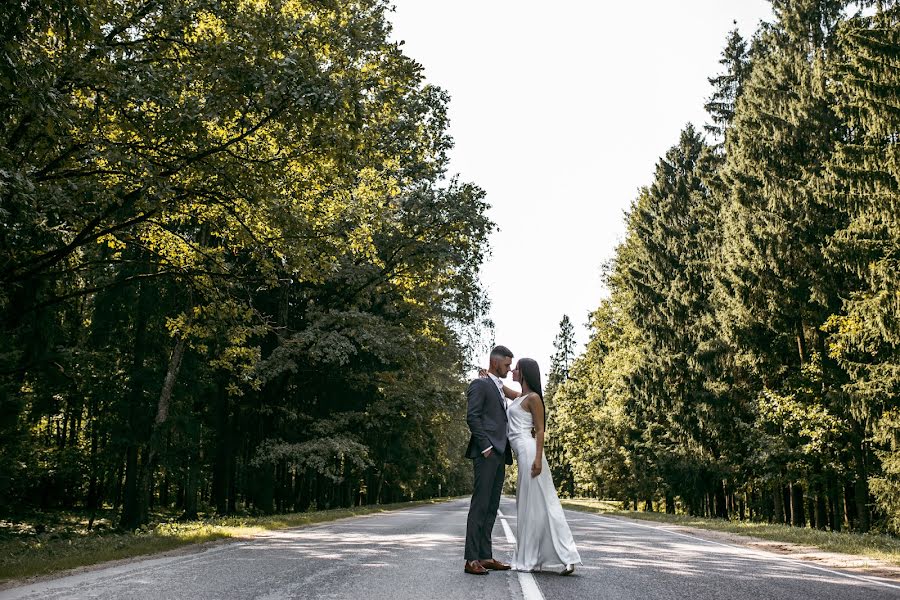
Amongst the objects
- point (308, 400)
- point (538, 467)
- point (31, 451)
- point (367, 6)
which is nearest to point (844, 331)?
point (538, 467)

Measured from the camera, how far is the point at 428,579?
578cm

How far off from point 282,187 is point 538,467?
7270 millimetres

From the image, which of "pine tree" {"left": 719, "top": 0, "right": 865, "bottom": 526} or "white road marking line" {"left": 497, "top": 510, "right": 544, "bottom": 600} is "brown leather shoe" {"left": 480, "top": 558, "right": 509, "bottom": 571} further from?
"pine tree" {"left": 719, "top": 0, "right": 865, "bottom": 526}

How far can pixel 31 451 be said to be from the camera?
92.6 feet

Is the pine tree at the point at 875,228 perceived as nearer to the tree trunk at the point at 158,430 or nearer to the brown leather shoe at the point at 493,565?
the brown leather shoe at the point at 493,565

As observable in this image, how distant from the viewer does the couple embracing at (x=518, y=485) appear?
6.18m

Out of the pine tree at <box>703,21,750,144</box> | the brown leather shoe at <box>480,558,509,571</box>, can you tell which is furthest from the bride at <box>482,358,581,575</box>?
the pine tree at <box>703,21,750,144</box>

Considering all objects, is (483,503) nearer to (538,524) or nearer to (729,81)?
(538,524)

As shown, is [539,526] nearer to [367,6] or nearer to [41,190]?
[41,190]

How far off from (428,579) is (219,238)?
16.4 meters

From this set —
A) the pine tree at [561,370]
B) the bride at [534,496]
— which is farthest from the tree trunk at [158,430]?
the pine tree at [561,370]

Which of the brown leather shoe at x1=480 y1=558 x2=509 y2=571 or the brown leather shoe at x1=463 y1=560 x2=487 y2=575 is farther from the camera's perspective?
the brown leather shoe at x1=480 y1=558 x2=509 y2=571

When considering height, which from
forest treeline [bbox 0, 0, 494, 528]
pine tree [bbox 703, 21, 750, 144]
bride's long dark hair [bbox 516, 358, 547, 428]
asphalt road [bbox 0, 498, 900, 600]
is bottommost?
asphalt road [bbox 0, 498, 900, 600]

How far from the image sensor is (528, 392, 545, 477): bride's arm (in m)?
6.36
